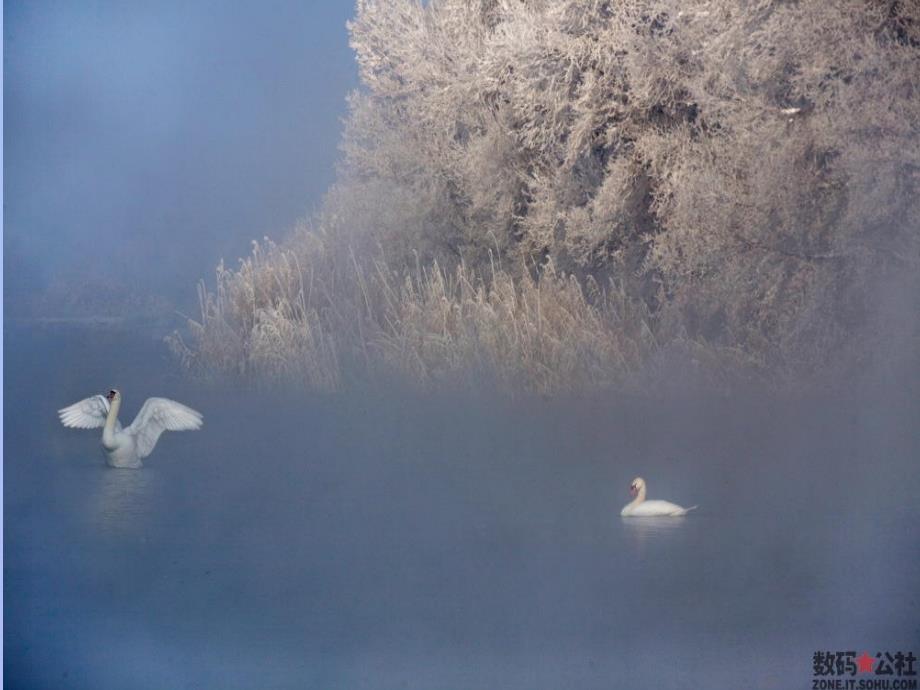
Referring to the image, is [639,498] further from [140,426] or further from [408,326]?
[140,426]

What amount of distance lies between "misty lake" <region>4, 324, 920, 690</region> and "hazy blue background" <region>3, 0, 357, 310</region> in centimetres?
34

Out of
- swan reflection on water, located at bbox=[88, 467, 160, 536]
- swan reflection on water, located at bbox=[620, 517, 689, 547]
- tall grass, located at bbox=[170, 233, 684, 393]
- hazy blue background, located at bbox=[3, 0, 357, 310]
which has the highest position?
hazy blue background, located at bbox=[3, 0, 357, 310]

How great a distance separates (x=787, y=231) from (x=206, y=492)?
2135 mm

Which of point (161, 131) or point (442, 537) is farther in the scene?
point (161, 131)

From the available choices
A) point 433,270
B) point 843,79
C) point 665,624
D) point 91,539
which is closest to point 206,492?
point 91,539

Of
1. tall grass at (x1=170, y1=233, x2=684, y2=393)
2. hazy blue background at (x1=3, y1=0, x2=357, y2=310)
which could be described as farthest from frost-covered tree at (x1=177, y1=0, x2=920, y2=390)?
hazy blue background at (x1=3, y1=0, x2=357, y2=310)

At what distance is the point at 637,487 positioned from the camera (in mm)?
3768

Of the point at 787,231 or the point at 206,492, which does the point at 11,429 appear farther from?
the point at 787,231

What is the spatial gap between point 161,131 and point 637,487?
2028 mm

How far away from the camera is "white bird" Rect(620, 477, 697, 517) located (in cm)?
375

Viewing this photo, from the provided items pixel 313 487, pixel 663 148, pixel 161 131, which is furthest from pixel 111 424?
pixel 663 148

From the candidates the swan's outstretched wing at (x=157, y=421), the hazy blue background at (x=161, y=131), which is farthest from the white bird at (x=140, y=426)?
the hazy blue background at (x=161, y=131)

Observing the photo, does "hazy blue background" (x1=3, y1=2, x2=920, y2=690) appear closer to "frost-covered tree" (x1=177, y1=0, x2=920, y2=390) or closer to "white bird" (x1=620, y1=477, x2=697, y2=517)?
"white bird" (x1=620, y1=477, x2=697, y2=517)

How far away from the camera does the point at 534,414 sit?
12.4 feet
